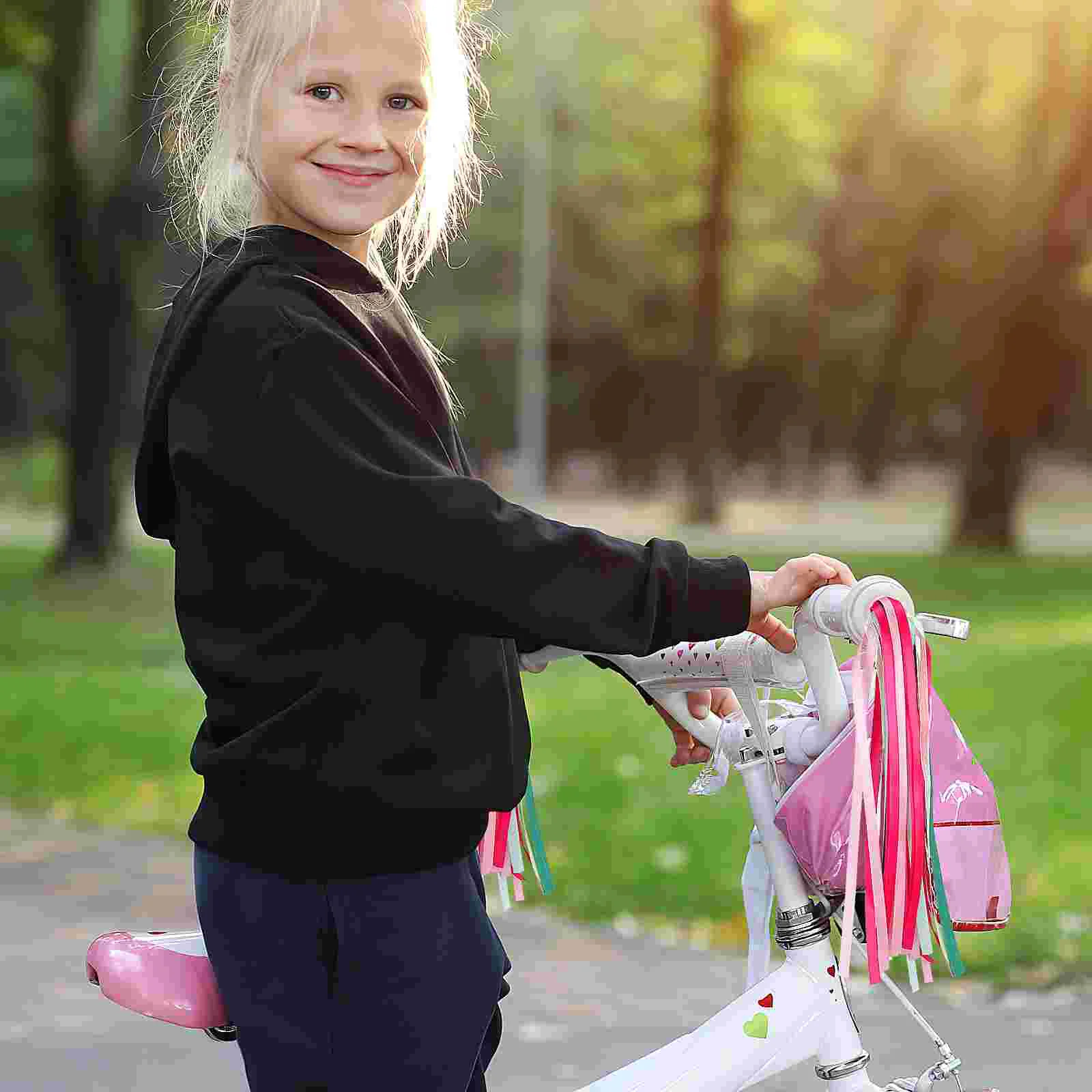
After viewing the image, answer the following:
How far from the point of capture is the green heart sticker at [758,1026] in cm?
193

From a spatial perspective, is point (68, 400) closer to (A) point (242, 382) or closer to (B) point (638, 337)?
(A) point (242, 382)

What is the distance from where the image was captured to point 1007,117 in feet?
63.8

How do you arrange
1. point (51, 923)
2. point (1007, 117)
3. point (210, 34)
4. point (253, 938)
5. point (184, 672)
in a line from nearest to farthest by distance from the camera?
point (253, 938) < point (210, 34) < point (51, 923) < point (184, 672) < point (1007, 117)

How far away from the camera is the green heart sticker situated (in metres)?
1.93

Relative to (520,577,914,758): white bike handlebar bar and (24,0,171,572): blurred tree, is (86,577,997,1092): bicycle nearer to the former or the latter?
(520,577,914,758): white bike handlebar bar

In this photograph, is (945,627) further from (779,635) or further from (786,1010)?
(786,1010)

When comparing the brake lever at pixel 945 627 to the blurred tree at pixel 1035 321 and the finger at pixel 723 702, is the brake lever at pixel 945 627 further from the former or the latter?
the blurred tree at pixel 1035 321

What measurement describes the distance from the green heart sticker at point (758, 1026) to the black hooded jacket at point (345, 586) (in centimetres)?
39

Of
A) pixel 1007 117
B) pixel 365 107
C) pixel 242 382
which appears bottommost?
pixel 242 382

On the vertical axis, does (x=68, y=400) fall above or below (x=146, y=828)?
above

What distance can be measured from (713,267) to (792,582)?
19.5m

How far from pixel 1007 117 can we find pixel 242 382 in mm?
19089

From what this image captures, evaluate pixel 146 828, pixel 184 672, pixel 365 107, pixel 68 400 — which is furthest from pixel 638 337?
pixel 365 107

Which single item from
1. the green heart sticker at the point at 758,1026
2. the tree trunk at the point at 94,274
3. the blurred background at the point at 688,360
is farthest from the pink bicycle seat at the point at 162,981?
the tree trunk at the point at 94,274
